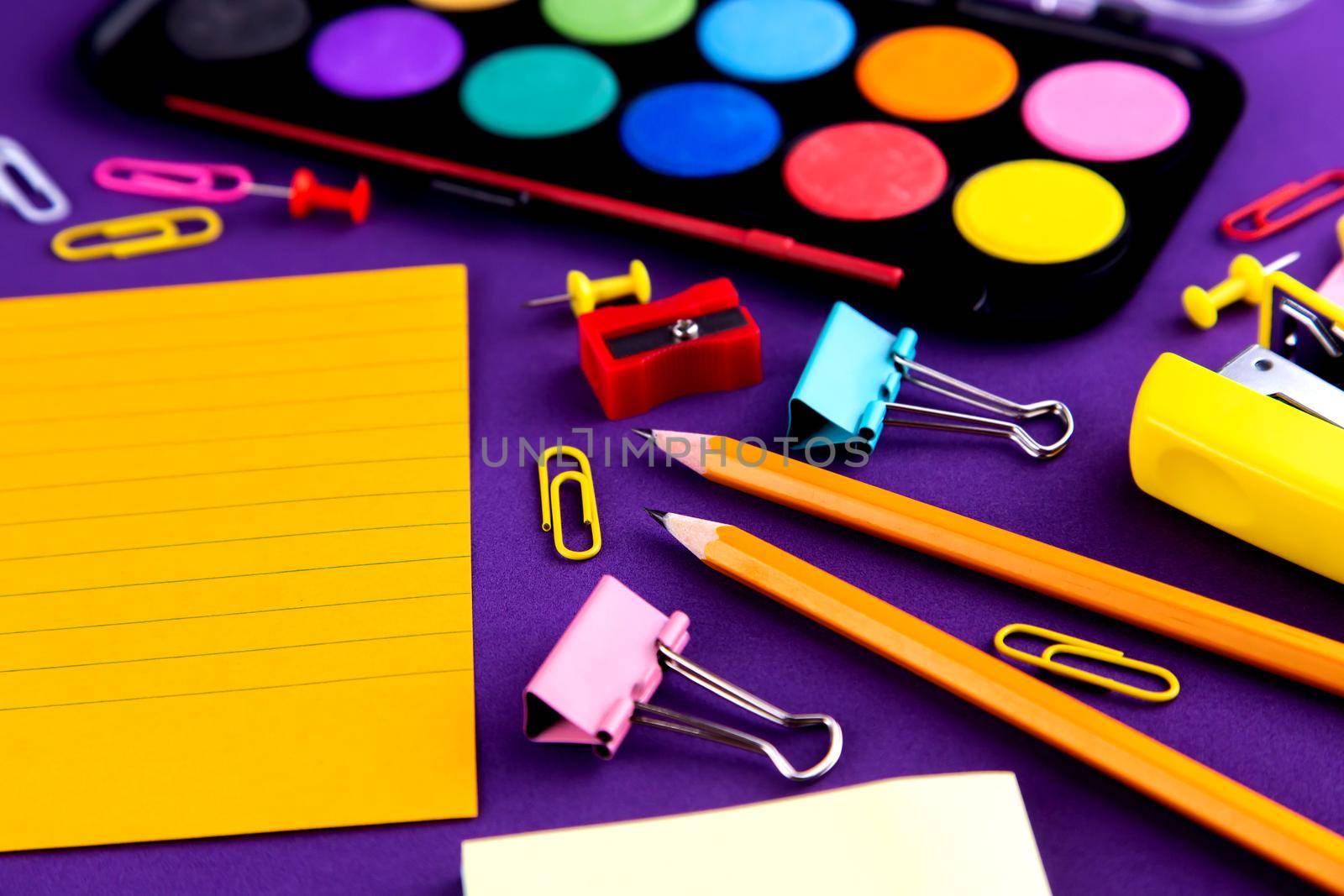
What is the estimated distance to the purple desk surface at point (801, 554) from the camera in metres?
1.11

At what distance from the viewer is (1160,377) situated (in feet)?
4.08

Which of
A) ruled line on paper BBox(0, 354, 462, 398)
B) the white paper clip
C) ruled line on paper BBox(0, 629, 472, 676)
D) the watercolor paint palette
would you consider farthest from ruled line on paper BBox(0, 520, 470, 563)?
the white paper clip

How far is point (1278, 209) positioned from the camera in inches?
63.5

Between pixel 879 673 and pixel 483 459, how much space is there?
49 centimetres

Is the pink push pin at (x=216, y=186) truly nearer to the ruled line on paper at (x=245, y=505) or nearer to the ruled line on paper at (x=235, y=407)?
the ruled line on paper at (x=235, y=407)

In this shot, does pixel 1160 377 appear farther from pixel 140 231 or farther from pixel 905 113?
pixel 140 231

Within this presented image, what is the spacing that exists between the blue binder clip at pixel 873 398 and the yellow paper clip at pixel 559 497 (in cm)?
22

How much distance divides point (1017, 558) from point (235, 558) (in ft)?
2.55

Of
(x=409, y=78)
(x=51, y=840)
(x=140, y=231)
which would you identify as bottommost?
(x=51, y=840)

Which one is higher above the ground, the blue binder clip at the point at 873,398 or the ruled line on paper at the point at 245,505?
the blue binder clip at the point at 873,398

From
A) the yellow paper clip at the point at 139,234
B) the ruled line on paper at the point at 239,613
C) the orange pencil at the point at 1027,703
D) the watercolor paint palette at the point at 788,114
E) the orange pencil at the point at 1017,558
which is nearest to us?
the orange pencil at the point at 1027,703

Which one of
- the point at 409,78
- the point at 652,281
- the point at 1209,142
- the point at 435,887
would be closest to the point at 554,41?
the point at 409,78

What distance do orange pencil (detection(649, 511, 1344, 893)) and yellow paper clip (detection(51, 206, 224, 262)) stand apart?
791 millimetres

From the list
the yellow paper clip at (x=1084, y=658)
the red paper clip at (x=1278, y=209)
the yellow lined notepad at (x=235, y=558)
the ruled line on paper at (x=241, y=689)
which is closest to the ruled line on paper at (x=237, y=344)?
the yellow lined notepad at (x=235, y=558)
